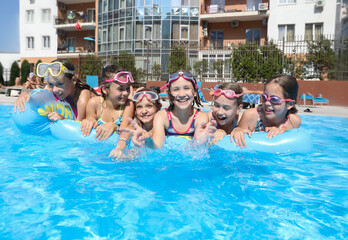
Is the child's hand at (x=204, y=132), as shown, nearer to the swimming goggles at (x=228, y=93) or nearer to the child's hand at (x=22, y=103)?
the swimming goggles at (x=228, y=93)

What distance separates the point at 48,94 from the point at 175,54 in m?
16.9

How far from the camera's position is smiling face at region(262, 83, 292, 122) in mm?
4074

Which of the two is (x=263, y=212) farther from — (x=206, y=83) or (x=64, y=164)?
(x=206, y=83)

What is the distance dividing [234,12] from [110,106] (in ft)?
75.1

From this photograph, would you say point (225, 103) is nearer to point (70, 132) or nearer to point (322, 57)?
point (70, 132)

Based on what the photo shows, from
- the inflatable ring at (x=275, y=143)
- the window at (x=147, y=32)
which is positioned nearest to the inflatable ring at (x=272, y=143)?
the inflatable ring at (x=275, y=143)

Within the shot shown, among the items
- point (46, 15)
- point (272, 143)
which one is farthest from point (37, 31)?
point (272, 143)

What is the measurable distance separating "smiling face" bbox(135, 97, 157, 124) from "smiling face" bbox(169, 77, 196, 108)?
550 millimetres

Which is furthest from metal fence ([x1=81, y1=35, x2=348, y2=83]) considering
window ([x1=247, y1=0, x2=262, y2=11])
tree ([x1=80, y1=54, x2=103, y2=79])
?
window ([x1=247, y1=0, x2=262, y2=11])

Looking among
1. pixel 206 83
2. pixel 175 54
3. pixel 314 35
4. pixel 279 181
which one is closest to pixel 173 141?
pixel 279 181

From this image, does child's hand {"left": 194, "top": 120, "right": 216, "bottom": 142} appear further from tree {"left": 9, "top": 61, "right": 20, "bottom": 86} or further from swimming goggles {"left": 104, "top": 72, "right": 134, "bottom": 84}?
tree {"left": 9, "top": 61, "right": 20, "bottom": 86}

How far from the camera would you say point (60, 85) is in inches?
196

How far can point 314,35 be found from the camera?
23516mm

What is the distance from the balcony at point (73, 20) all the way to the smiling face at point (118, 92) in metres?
29.1
